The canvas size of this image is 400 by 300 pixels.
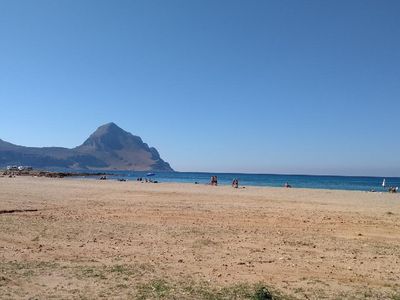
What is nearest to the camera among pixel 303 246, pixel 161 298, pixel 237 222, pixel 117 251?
pixel 161 298

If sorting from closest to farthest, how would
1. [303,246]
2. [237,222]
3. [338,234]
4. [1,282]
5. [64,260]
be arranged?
[1,282] → [64,260] → [303,246] → [338,234] → [237,222]

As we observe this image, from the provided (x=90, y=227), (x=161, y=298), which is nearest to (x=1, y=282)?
(x=161, y=298)

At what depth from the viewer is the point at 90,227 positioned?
16.0 meters

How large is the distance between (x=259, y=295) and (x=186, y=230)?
26.6 ft

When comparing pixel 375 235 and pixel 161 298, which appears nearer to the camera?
pixel 161 298

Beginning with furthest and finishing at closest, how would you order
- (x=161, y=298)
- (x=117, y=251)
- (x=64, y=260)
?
(x=117, y=251)
(x=64, y=260)
(x=161, y=298)

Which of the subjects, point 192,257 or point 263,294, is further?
point 192,257

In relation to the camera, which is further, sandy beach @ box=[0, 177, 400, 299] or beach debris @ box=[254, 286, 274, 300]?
sandy beach @ box=[0, 177, 400, 299]

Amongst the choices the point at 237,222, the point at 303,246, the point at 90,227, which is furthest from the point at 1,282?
Result: the point at 237,222

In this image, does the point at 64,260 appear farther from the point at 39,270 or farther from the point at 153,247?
the point at 153,247

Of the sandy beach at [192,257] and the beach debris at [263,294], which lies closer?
the beach debris at [263,294]

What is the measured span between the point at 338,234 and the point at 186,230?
18.4ft

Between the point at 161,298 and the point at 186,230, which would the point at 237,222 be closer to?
the point at 186,230

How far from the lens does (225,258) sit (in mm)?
11336
